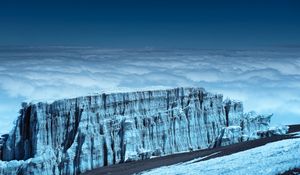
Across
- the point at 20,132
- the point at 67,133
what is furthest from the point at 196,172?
the point at 20,132

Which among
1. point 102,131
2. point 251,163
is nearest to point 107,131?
point 102,131

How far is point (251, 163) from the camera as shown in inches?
2203

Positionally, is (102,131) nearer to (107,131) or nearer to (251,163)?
(107,131)

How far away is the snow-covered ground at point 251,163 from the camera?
52197 mm

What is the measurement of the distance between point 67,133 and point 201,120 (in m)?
17.9

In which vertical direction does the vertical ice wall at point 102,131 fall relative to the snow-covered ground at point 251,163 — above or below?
above

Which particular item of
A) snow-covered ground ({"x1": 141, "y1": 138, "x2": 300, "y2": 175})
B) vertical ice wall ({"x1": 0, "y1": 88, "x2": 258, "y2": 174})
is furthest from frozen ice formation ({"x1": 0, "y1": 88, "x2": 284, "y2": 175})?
snow-covered ground ({"x1": 141, "y1": 138, "x2": 300, "y2": 175})

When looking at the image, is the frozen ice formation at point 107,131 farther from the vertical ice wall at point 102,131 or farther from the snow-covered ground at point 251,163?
the snow-covered ground at point 251,163

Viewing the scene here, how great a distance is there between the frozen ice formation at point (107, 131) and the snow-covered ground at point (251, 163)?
9734 millimetres

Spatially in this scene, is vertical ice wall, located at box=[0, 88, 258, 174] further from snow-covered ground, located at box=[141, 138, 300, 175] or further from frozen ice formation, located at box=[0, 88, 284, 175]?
snow-covered ground, located at box=[141, 138, 300, 175]

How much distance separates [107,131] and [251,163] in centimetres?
1954

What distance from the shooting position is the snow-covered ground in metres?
52.2

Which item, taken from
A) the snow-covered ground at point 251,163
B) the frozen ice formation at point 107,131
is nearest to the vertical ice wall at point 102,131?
the frozen ice formation at point 107,131

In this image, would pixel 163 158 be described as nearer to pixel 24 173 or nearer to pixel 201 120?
pixel 201 120
